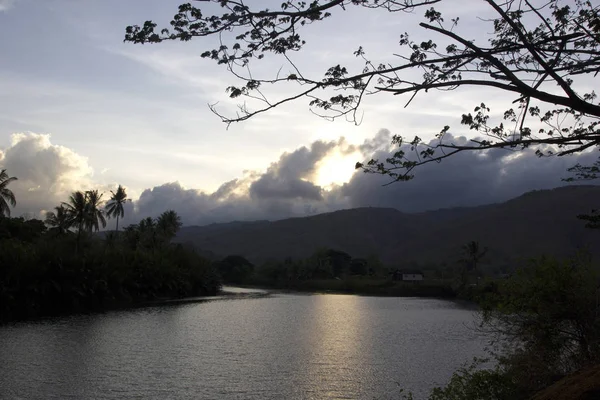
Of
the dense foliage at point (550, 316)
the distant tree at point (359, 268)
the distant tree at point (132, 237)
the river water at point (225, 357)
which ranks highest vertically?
the distant tree at point (132, 237)

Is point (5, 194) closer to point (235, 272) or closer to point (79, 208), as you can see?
point (79, 208)

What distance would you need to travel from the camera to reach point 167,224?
93.9 m

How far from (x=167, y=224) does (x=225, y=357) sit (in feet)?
234

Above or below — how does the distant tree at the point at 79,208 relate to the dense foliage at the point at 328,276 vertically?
above

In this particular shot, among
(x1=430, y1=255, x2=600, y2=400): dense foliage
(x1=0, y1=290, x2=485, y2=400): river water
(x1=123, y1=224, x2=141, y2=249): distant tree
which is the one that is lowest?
(x1=0, y1=290, x2=485, y2=400): river water

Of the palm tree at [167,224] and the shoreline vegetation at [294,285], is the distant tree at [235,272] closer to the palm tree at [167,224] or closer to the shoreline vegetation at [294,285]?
the shoreline vegetation at [294,285]

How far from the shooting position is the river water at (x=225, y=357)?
18.8 metres

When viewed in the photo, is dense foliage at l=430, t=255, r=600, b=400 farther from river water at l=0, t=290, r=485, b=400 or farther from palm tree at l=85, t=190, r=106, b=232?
palm tree at l=85, t=190, r=106, b=232

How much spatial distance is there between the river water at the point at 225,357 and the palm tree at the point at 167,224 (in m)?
49.8

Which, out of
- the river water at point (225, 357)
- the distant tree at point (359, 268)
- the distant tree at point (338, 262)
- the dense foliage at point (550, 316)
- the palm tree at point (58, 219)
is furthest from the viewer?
the distant tree at point (338, 262)

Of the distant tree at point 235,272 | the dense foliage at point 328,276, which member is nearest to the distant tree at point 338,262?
the dense foliage at point 328,276

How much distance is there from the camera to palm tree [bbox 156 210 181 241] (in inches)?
3634

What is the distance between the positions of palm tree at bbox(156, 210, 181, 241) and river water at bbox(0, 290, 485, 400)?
4984cm

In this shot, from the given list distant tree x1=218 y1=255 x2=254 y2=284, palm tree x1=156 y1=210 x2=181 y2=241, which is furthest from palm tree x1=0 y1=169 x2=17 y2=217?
distant tree x1=218 y1=255 x2=254 y2=284
